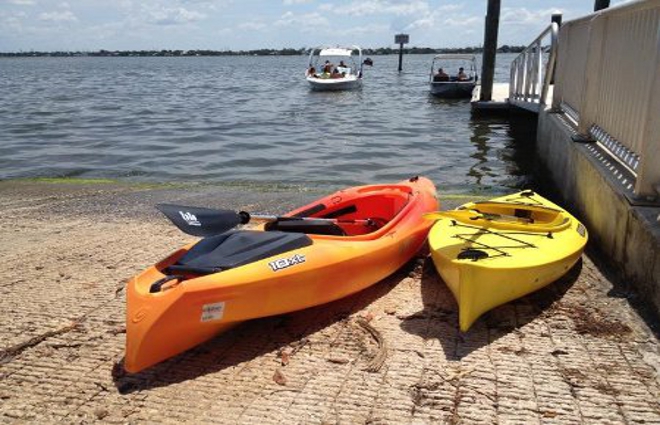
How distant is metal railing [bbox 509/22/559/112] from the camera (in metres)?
9.00

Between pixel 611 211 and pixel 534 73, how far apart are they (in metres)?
7.38

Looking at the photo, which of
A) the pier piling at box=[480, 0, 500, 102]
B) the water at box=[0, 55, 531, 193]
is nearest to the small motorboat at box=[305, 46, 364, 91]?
the water at box=[0, 55, 531, 193]

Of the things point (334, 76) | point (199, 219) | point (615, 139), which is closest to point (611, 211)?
point (615, 139)

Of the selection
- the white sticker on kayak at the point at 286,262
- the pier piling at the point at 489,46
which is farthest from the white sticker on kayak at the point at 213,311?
the pier piling at the point at 489,46

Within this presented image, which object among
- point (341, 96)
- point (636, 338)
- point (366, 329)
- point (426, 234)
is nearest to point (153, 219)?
point (426, 234)

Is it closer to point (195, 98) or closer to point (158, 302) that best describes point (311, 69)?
point (195, 98)

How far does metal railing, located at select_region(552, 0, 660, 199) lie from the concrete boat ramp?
920 millimetres

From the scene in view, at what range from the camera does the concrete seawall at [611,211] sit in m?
3.64

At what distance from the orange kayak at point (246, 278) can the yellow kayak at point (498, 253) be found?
0.42 m

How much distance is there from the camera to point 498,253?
3875 millimetres

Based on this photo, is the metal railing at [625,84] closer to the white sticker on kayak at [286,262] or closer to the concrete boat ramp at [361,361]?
the concrete boat ramp at [361,361]

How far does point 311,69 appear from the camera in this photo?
28.5 m

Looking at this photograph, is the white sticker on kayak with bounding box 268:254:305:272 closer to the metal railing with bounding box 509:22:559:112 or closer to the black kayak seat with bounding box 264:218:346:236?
the black kayak seat with bounding box 264:218:346:236

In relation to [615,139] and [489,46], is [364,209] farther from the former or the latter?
[489,46]
